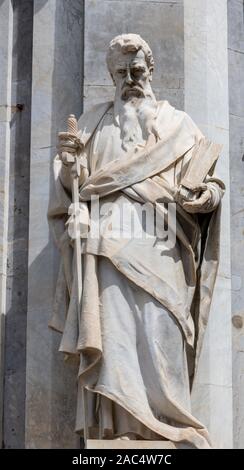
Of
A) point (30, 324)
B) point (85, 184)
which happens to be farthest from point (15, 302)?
point (85, 184)

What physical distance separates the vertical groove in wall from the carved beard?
125 cm

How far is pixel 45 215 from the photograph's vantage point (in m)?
16.2

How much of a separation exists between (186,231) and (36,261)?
147 centimetres

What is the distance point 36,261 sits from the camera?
Result: 16109 mm

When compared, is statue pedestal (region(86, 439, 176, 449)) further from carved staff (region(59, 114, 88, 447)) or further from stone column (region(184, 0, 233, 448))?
carved staff (region(59, 114, 88, 447))

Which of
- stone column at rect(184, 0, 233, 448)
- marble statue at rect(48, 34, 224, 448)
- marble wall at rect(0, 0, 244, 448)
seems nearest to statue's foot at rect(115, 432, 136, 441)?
marble statue at rect(48, 34, 224, 448)

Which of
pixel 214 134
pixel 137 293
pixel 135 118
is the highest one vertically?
pixel 214 134

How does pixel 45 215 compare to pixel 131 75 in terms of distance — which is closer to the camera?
pixel 131 75

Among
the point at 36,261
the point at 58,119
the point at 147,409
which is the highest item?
the point at 58,119

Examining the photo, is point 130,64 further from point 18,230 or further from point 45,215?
point 18,230

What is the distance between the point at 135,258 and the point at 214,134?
188 cm

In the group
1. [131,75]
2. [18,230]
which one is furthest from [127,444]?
[131,75]

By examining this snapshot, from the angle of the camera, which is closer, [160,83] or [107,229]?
[107,229]

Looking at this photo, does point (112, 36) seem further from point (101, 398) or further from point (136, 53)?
point (101, 398)
